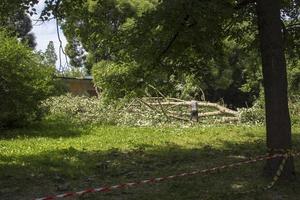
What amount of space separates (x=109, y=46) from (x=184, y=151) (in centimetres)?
345

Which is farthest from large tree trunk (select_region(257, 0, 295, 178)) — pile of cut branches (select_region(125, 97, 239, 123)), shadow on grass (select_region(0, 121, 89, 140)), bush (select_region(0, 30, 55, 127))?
pile of cut branches (select_region(125, 97, 239, 123))

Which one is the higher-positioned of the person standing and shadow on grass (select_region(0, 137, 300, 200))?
the person standing

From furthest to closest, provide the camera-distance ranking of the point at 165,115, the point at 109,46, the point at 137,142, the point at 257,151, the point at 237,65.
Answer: the point at 237,65 → the point at 165,115 → the point at 137,142 → the point at 257,151 → the point at 109,46

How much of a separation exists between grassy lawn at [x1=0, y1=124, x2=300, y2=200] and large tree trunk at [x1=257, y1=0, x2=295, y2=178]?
26.7 inches

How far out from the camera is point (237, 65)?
4125 centimetres

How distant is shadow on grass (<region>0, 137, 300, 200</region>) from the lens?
321 inches

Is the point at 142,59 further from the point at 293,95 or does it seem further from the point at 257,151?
the point at 293,95

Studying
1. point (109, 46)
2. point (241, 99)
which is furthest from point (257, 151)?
point (241, 99)

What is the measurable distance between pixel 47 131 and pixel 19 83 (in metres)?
1.84

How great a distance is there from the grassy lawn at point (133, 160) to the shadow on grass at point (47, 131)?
0.11 feet

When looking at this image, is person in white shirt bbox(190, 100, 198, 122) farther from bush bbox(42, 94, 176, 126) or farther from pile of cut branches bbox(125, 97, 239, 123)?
bush bbox(42, 94, 176, 126)

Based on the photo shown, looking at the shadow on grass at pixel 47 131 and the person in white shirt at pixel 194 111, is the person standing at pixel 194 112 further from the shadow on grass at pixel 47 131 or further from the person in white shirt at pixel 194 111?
the shadow on grass at pixel 47 131

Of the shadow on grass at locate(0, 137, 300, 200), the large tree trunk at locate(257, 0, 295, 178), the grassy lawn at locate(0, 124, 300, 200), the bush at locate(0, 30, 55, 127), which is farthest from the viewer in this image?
the bush at locate(0, 30, 55, 127)

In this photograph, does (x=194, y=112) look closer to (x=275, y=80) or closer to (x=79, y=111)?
(x=79, y=111)
